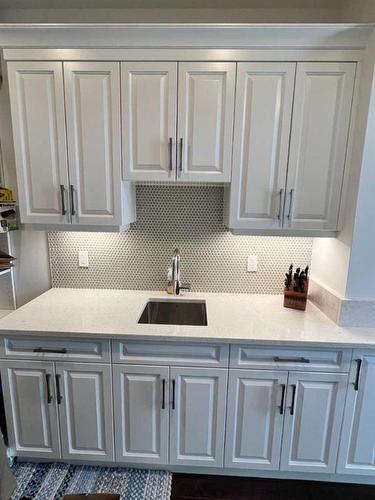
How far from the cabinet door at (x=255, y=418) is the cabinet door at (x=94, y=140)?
124 centimetres

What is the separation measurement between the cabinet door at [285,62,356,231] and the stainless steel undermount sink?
2.80 feet

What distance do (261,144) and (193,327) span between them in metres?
1.14

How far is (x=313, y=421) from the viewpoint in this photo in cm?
162

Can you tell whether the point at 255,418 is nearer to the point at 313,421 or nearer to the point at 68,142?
the point at 313,421

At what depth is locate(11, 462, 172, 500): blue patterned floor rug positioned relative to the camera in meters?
1.64

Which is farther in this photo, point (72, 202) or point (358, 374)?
point (72, 202)

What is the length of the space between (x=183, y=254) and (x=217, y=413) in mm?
1071

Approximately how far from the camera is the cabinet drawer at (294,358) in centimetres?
156

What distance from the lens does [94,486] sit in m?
1.69

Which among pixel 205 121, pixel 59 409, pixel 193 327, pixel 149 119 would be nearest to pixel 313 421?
pixel 193 327
